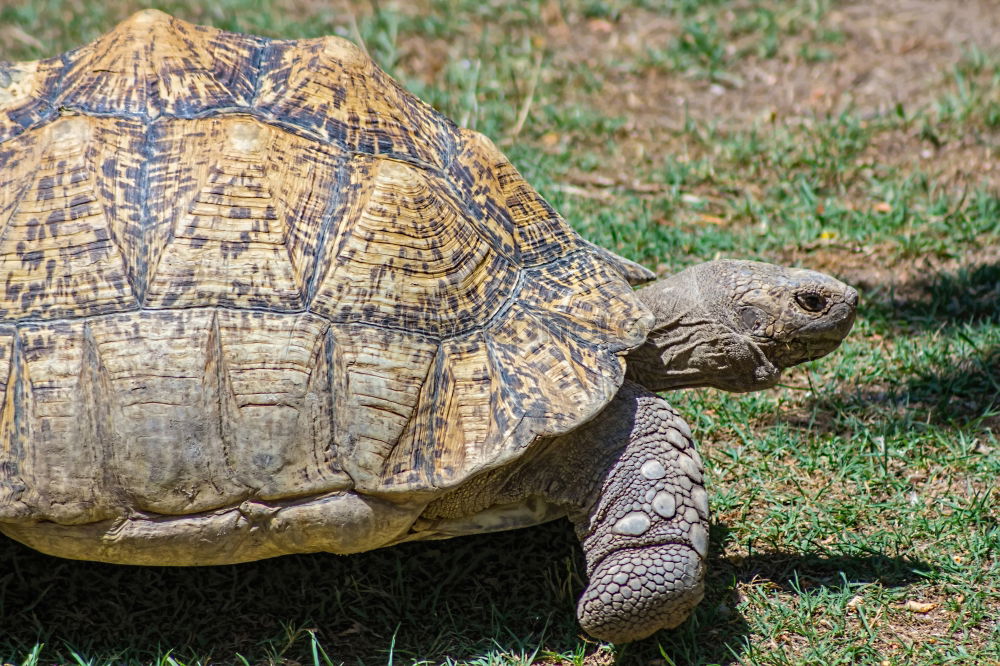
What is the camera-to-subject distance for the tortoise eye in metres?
3.23

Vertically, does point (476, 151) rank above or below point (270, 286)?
above

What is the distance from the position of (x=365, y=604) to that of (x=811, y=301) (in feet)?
5.45

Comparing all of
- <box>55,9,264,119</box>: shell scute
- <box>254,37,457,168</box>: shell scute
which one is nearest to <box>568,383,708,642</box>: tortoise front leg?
<box>254,37,457,168</box>: shell scute

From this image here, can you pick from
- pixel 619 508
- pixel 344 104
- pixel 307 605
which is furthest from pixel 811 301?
pixel 307 605

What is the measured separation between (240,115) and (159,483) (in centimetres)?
104

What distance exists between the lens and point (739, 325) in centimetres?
330

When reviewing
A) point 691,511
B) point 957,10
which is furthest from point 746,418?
point 957,10

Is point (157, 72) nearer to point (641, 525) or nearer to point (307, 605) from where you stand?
point (307, 605)

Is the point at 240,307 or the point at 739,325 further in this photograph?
the point at 739,325

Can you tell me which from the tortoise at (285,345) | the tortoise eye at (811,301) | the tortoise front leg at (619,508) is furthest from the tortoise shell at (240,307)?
the tortoise eye at (811,301)

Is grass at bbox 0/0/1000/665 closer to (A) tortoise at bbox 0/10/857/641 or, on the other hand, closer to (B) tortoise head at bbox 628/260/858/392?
(A) tortoise at bbox 0/10/857/641

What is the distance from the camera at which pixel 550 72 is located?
6430mm

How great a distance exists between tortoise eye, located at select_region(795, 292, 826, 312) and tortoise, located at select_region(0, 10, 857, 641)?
0.54 metres

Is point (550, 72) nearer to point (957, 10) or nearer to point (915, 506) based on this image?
point (957, 10)
